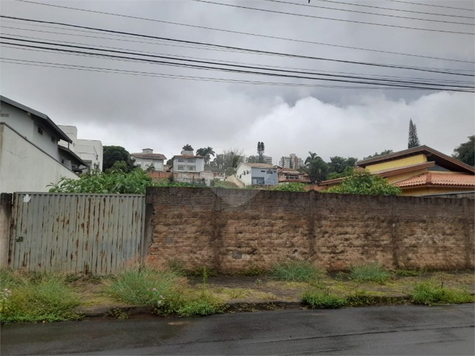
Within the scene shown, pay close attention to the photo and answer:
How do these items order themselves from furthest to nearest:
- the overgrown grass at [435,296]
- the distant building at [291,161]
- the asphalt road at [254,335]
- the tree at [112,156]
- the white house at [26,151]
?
1. the distant building at [291,161]
2. the tree at [112,156]
3. the white house at [26,151]
4. the overgrown grass at [435,296]
5. the asphalt road at [254,335]

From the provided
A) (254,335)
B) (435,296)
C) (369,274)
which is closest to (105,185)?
(254,335)

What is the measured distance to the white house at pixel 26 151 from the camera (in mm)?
7684

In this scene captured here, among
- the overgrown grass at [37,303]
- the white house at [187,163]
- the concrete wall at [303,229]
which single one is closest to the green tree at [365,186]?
the concrete wall at [303,229]

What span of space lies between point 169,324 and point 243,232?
11.6 feet

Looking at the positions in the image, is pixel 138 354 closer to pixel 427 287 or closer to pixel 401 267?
pixel 427 287

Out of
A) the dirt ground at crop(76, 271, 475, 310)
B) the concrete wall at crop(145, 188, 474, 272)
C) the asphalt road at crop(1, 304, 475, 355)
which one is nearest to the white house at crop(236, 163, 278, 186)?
A: the concrete wall at crop(145, 188, 474, 272)

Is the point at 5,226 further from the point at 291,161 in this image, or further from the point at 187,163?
the point at 291,161

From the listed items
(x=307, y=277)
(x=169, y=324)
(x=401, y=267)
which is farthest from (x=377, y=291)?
(x=169, y=324)

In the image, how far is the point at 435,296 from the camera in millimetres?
6516

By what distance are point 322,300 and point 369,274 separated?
2736 mm

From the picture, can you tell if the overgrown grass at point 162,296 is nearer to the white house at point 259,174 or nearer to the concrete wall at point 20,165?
the concrete wall at point 20,165

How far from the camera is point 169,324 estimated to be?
4.75 meters

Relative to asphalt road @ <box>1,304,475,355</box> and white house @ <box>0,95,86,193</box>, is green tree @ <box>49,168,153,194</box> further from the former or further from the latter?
asphalt road @ <box>1,304,475,355</box>

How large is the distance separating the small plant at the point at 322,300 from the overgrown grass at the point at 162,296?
163cm
